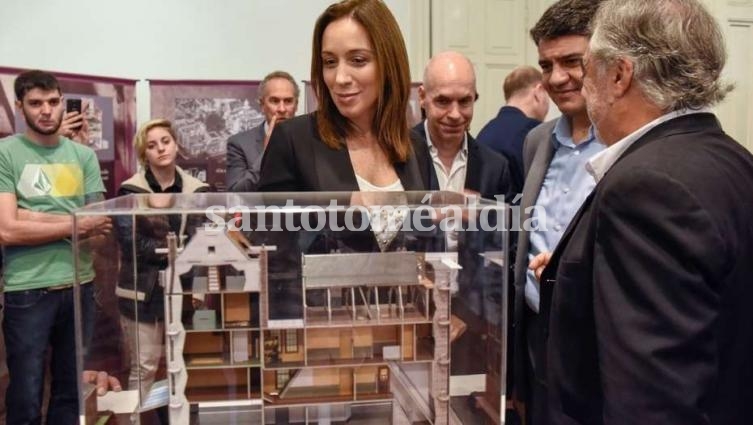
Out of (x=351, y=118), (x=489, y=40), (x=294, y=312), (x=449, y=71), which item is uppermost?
(x=489, y=40)

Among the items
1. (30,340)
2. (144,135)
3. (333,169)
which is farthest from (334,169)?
(144,135)

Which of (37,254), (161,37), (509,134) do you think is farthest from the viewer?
(161,37)

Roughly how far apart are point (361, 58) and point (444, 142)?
3.35ft

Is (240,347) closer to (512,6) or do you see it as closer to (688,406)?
(688,406)

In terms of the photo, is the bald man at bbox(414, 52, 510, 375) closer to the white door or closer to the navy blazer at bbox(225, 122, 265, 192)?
the navy blazer at bbox(225, 122, 265, 192)

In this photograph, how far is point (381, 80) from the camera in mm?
1636

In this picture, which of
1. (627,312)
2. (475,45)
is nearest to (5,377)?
(627,312)

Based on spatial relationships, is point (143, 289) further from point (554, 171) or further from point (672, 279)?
point (554, 171)

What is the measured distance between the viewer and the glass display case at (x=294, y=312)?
1.26m

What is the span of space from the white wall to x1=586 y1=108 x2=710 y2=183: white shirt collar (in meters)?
4.12

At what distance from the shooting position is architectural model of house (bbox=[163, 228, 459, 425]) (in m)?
1.28

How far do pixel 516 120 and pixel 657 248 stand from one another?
2.38 meters

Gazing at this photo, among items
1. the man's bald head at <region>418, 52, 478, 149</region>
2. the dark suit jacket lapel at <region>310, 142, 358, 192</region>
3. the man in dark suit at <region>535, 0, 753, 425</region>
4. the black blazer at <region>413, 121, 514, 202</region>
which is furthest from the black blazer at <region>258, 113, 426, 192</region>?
the man's bald head at <region>418, 52, 478, 149</region>

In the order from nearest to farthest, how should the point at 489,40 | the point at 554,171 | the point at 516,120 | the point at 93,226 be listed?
the point at 93,226 < the point at 554,171 < the point at 516,120 < the point at 489,40
